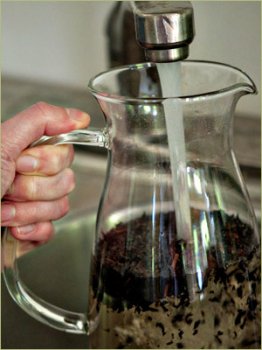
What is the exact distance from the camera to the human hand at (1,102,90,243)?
404mm

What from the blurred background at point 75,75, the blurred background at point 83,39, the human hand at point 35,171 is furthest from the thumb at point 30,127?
the blurred background at point 83,39

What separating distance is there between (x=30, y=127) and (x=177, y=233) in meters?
0.12

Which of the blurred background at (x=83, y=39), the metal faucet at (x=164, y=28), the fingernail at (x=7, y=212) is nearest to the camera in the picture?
the metal faucet at (x=164, y=28)

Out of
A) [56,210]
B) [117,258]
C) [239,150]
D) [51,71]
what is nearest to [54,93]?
[51,71]

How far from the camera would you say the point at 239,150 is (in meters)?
0.67

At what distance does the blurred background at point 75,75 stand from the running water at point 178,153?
5.8 inches

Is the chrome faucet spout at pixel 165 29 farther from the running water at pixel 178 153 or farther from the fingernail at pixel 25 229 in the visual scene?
the fingernail at pixel 25 229

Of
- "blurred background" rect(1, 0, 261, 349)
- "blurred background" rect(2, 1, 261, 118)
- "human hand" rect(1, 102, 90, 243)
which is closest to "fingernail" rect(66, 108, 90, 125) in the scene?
"human hand" rect(1, 102, 90, 243)

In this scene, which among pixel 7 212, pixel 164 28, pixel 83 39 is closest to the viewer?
pixel 164 28

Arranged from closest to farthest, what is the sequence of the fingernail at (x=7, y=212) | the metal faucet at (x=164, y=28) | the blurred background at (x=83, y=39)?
the metal faucet at (x=164, y=28) → the fingernail at (x=7, y=212) → the blurred background at (x=83, y=39)

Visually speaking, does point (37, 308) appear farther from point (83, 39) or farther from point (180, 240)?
point (83, 39)

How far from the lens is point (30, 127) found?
0.41m

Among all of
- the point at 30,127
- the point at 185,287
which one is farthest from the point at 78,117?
the point at 185,287

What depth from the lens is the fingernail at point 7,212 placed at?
439 mm
